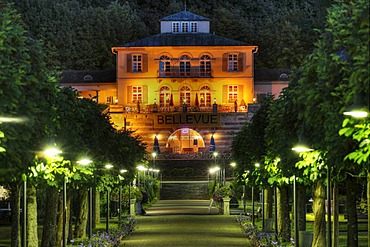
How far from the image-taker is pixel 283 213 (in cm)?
3866

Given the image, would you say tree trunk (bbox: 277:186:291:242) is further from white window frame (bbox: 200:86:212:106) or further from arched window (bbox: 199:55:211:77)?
arched window (bbox: 199:55:211:77)

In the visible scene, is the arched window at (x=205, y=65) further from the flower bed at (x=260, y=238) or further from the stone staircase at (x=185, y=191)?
the flower bed at (x=260, y=238)

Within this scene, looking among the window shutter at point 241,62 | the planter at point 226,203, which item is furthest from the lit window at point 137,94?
the planter at point 226,203

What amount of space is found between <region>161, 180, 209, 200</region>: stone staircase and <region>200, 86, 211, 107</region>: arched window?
78.1ft

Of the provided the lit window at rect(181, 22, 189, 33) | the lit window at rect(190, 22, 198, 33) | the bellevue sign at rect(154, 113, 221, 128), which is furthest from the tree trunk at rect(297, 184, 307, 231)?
the lit window at rect(181, 22, 189, 33)

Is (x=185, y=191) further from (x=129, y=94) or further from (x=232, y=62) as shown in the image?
(x=232, y=62)

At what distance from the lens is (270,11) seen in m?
147

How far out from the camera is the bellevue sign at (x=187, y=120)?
353 ft

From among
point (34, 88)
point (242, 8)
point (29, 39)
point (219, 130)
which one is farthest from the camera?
point (242, 8)

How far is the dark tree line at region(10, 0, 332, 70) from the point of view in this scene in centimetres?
12594

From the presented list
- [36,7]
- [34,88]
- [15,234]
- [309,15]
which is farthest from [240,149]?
[309,15]

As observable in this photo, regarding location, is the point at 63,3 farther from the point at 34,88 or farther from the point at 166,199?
the point at 34,88

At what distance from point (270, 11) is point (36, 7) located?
32134 mm

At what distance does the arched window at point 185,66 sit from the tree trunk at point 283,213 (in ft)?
237
